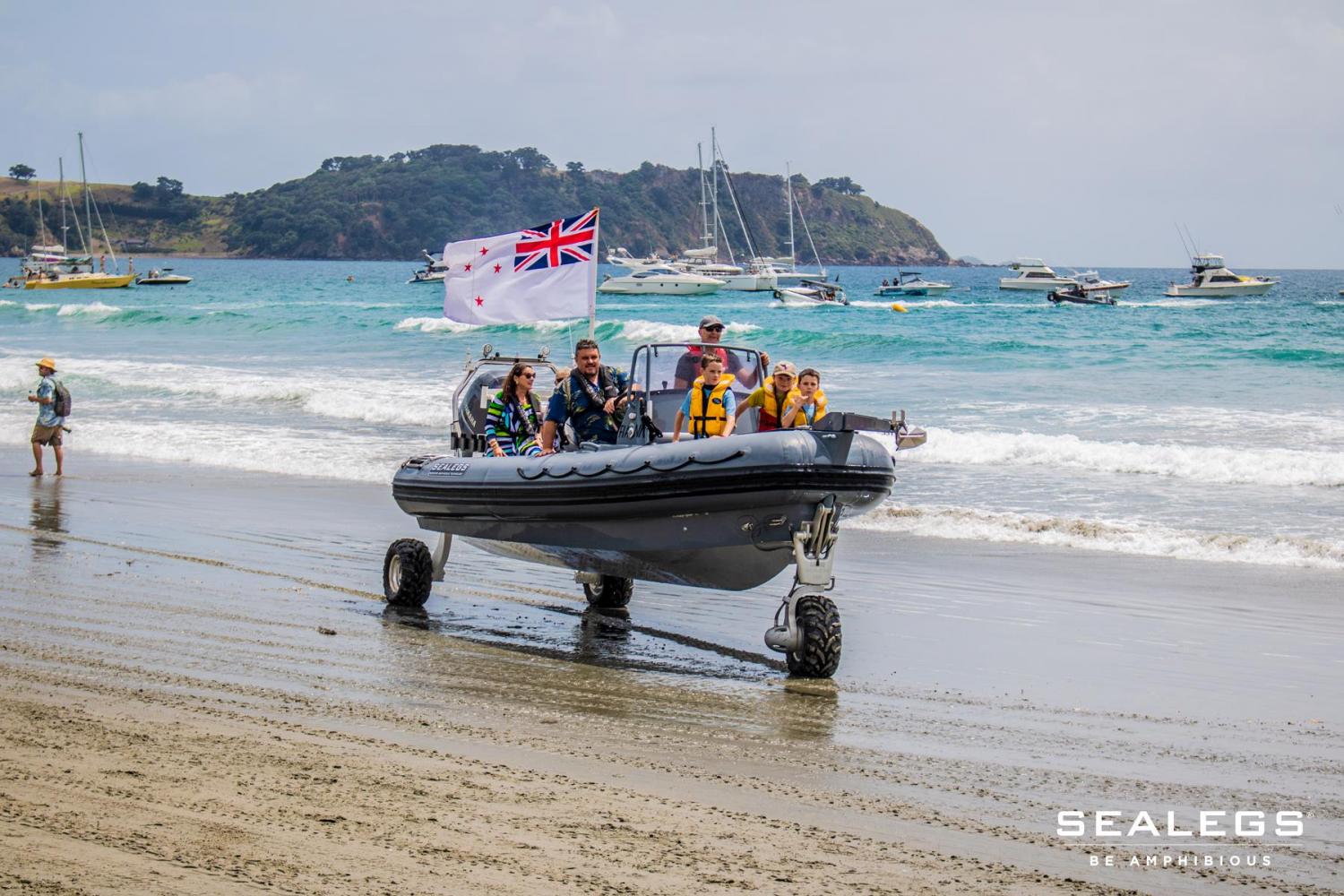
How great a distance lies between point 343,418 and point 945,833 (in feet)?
68.3

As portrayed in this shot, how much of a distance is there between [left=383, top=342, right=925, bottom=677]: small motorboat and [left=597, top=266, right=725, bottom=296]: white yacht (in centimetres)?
7361

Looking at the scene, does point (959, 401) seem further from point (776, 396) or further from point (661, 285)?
point (661, 285)

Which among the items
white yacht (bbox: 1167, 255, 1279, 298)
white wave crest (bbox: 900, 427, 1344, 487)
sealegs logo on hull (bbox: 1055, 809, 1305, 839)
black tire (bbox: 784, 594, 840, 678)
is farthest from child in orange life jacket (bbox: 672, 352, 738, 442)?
white yacht (bbox: 1167, 255, 1279, 298)

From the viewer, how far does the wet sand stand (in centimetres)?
476

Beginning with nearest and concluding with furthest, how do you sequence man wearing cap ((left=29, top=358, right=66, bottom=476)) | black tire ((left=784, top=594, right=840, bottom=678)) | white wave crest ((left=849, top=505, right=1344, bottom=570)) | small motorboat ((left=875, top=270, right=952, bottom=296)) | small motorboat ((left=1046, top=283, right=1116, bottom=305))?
black tire ((left=784, top=594, right=840, bottom=678))
white wave crest ((left=849, top=505, right=1344, bottom=570))
man wearing cap ((left=29, top=358, right=66, bottom=476))
small motorboat ((left=1046, top=283, right=1116, bottom=305))
small motorboat ((left=875, top=270, right=952, bottom=296))

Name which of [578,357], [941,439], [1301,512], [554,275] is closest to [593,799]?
[578,357]

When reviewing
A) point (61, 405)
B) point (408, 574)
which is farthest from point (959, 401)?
point (408, 574)

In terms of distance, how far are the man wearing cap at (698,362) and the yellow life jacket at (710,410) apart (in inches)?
18.6

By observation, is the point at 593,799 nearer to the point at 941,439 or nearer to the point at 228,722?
the point at 228,722

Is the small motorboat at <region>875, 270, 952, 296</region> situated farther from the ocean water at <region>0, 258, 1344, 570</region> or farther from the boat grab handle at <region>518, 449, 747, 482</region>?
the boat grab handle at <region>518, 449, 747, 482</region>

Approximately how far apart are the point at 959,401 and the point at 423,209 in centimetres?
14886

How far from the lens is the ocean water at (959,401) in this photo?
49.1ft

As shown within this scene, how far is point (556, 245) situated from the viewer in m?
10.5

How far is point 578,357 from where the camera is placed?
366 inches
